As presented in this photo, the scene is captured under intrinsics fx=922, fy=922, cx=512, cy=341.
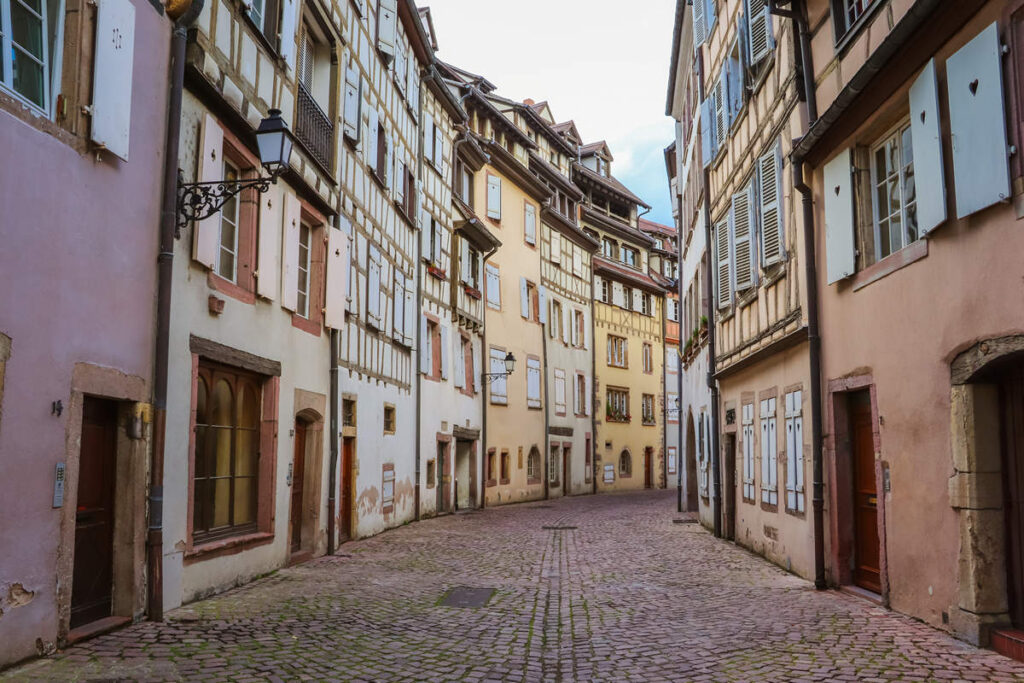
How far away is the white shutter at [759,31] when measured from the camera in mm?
11062

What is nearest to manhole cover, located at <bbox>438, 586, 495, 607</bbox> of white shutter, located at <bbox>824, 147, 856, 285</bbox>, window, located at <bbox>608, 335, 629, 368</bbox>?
white shutter, located at <bbox>824, 147, 856, 285</bbox>

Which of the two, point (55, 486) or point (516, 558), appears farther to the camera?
point (516, 558)

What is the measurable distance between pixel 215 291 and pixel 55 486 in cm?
297

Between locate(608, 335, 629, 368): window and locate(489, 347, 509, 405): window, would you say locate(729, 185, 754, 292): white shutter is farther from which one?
locate(608, 335, 629, 368): window

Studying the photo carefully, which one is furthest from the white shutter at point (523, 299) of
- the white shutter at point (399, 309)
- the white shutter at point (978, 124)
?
the white shutter at point (978, 124)

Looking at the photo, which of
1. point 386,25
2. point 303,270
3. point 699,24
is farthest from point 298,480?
point 699,24

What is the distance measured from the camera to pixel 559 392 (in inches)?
1180

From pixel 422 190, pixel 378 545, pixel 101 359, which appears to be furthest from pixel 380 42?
pixel 101 359

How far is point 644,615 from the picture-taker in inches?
309

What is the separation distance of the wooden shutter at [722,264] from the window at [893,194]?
17.7 ft

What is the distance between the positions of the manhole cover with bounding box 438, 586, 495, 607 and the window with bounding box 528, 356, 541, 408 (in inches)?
716

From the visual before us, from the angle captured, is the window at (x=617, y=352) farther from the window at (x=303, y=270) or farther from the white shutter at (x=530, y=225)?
the window at (x=303, y=270)

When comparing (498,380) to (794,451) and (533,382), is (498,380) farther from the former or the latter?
(794,451)

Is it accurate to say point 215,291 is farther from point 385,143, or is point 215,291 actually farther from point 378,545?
point 385,143
